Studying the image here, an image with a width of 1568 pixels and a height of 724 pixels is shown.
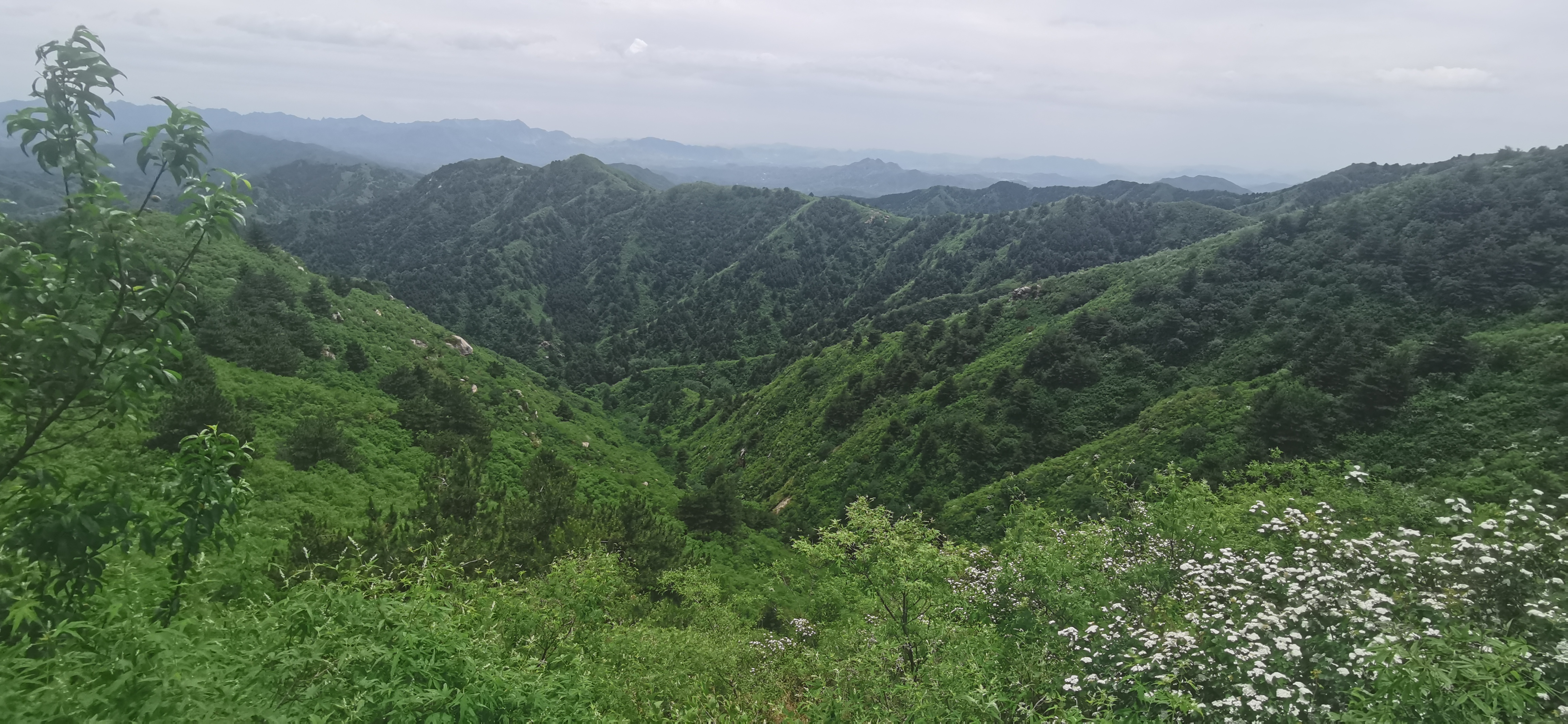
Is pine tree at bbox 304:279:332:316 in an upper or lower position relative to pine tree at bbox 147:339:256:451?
upper

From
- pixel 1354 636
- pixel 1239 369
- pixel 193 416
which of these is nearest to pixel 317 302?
pixel 193 416

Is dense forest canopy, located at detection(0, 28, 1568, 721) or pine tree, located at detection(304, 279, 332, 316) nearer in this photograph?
dense forest canopy, located at detection(0, 28, 1568, 721)

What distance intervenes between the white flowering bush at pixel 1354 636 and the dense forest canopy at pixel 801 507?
0.10 m

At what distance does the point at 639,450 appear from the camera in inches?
2921

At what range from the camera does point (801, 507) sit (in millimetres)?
59812

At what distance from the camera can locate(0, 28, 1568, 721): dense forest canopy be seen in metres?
6.00

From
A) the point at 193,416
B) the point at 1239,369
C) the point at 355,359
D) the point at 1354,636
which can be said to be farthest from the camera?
the point at 1239,369

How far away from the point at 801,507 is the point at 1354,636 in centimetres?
5063

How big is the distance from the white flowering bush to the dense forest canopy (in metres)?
0.10

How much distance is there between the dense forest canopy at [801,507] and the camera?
600cm

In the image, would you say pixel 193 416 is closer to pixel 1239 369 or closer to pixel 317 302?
pixel 317 302

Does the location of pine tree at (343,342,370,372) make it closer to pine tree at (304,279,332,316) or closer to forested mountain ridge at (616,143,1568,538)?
pine tree at (304,279,332,316)

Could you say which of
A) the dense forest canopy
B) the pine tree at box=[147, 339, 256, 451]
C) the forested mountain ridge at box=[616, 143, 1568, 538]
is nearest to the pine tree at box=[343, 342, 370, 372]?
the dense forest canopy

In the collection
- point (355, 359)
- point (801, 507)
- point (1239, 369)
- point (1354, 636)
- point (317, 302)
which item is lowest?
point (801, 507)
